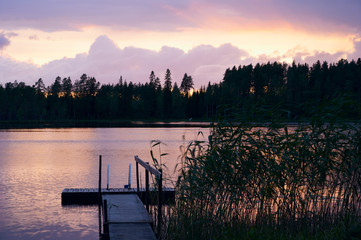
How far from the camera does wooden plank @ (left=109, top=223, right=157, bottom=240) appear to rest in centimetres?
893

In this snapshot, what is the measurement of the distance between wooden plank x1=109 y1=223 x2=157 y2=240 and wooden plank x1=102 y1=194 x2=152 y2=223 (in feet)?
0.84

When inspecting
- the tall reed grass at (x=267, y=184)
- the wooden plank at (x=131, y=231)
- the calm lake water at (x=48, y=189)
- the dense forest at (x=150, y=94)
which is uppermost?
the dense forest at (x=150, y=94)

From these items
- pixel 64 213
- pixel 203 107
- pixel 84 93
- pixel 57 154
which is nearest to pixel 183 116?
pixel 203 107

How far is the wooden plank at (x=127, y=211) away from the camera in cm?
1036

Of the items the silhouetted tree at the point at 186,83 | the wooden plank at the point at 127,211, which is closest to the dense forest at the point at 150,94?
the silhouetted tree at the point at 186,83

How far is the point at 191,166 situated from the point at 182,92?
143 metres

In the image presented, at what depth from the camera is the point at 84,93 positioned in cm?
14538

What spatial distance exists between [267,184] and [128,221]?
3.68m

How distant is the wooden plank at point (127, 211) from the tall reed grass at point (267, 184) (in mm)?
1675

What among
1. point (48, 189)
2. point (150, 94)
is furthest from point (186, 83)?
point (48, 189)

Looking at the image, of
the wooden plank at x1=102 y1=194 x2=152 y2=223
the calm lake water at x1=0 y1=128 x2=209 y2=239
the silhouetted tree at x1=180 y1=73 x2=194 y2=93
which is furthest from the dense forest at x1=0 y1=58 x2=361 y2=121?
the wooden plank at x1=102 y1=194 x2=152 y2=223

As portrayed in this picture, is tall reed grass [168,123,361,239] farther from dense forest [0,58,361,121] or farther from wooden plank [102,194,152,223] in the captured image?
dense forest [0,58,361,121]

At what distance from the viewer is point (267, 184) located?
9562mm

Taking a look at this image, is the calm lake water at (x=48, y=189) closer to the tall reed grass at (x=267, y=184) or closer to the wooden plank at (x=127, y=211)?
the wooden plank at (x=127, y=211)
